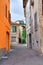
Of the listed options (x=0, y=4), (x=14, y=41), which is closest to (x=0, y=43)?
(x=0, y=4)

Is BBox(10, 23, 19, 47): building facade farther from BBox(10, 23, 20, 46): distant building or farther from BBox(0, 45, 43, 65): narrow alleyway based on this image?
BBox(0, 45, 43, 65): narrow alleyway

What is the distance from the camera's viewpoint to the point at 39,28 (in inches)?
781

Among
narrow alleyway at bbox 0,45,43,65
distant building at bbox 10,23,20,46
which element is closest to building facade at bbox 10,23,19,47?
distant building at bbox 10,23,20,46

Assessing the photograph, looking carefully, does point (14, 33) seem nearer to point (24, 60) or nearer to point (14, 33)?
point (14, 33)

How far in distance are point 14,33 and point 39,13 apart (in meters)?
36.7

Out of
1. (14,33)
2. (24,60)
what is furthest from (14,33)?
(24,60)

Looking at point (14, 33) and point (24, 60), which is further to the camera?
point (14, 33)

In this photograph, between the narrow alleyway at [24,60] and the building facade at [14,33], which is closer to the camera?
the narrow alleyway at [24,60]

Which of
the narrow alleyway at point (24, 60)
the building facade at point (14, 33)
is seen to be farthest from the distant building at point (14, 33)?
the narrow alleyway at point (24, 60)

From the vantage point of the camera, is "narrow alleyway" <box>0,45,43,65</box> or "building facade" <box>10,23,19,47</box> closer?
"narrow alleyway" <box>0,45,43,65</box>

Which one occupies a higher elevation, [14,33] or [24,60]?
[14,33]

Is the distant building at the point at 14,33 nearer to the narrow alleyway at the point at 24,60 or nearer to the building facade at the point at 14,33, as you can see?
the building facade at the point at 14,33

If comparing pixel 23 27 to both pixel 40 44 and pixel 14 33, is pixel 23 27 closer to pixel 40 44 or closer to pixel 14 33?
pixel 14 33

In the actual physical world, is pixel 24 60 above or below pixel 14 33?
below
